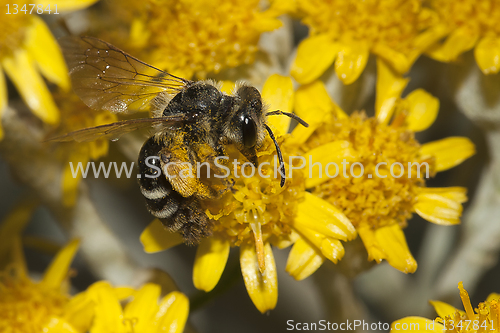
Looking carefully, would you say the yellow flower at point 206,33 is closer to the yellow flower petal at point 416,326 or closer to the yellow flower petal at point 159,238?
the yellow flower petal at point 159,238

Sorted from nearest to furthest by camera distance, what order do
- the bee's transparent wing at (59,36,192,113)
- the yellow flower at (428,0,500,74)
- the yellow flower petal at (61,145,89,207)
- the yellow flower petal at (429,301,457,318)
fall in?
the yellow flower petal at (429,301,457,318) → the bee's transparent wing at (59,36,192,113) → the yellow flower at (428,0,500,74) → the yellow flower petal at (61,145,89,207)

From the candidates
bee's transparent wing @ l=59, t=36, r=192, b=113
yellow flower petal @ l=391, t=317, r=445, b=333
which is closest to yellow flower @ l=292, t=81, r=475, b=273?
yellow flower petal @ l=391, t=317, r=445, b=333

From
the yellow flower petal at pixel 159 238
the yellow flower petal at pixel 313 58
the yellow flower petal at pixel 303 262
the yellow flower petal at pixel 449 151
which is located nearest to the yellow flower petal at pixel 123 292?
the yellow flower petal at pixel 159 238

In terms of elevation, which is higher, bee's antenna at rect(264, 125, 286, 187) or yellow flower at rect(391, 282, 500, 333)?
bee's antenna at rect(264, 125, 286, 187)

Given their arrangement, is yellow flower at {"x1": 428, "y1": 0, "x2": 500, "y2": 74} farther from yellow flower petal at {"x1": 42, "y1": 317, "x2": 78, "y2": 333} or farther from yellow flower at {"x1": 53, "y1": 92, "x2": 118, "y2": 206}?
yellow flower petal at {"x1": 42, "y1": 317, "x2": 78, "y2": 333}

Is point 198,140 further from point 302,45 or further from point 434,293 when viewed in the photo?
point 434,293

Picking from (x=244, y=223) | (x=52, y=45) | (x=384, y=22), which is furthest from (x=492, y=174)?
(x=52, y=45)

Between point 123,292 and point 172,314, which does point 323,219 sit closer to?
point 172,314

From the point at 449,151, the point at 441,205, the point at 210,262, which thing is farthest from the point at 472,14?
the point at 210,262
